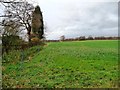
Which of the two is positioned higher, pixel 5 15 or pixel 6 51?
pixel 5 15

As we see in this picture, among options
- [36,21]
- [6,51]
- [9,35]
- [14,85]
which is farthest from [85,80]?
[36,21]

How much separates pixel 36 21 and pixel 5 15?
4510 cm

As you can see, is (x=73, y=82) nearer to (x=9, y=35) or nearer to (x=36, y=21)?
(x=9, y=35)

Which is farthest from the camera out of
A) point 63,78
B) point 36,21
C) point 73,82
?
point 36,21

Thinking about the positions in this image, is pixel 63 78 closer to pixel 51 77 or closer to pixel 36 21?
pixel 51 77

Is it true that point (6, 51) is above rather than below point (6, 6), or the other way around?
below

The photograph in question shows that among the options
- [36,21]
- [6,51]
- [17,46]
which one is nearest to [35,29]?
[36,21]

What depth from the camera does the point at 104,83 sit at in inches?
430

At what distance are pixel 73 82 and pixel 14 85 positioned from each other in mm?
2334

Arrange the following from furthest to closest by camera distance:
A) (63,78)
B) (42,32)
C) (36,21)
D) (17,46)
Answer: (42,32), (36,21), (17,46), (63,78)

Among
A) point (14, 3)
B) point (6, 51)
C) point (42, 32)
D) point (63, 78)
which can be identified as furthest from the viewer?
point (42, 32)

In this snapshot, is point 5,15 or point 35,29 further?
point 35,29

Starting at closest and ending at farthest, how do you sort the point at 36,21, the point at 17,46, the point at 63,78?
the point at 63,78, the point at 17,46, the point at 36,21

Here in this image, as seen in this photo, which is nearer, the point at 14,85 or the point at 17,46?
the point at 14,85
